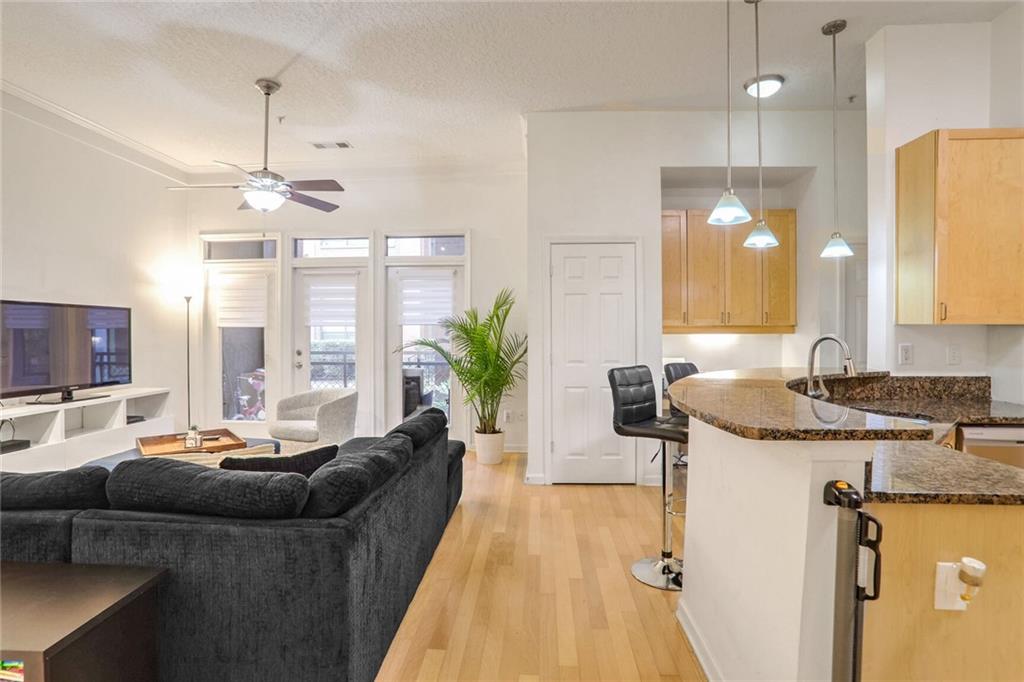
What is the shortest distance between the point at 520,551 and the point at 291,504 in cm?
165

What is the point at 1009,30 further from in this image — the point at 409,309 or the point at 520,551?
the point at 409,309

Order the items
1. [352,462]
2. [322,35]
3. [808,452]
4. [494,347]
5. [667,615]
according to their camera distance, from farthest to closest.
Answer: [494,347], [322,35], [667,615], [352,462], [808,452]

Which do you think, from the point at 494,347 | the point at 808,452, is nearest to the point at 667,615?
the point at 808,452

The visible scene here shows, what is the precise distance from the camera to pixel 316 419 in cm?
439

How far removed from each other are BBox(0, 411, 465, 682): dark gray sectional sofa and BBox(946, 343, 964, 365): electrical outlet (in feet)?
11.1

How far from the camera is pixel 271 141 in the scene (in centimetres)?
488

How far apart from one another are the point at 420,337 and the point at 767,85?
3966 millimetres

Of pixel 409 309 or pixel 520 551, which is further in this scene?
pixel 409 309

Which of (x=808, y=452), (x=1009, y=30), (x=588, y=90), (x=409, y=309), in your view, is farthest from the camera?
(x=409, y=309)

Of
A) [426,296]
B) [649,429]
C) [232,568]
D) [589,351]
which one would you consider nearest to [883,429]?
[649,429]

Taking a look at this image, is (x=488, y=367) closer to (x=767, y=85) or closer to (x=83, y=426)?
(x=767, y=85)

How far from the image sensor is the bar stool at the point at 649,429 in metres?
2.47

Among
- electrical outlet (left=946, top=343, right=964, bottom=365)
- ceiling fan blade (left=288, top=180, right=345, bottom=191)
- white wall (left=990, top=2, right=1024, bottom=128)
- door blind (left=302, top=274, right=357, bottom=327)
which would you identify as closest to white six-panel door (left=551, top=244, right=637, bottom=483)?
ceiling fan blade (left=288, top=180, right=345, bottom=191)

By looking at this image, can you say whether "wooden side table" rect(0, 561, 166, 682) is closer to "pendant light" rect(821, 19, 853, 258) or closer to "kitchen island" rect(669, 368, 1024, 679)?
"kitchen island" rect(669, 368, 1024, 679)
